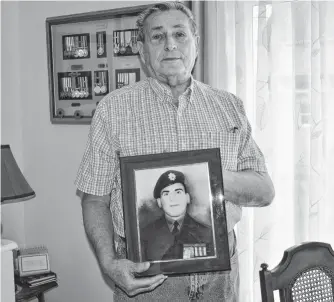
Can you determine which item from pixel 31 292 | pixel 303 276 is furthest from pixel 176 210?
pixel 31 292

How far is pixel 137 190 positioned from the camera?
1480 mm

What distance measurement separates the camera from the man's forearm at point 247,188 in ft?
5.24

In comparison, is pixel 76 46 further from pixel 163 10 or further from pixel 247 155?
pixel 247 155

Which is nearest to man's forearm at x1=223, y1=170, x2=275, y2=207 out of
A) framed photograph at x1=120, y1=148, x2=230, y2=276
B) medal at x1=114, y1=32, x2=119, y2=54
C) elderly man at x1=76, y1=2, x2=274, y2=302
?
elderly man at x1=76, y1=2, x2=274, y2=302

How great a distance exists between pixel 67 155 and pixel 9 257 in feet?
2.44

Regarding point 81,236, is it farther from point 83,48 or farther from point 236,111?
point 236,111

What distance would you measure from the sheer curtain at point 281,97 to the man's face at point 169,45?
0.68 meters

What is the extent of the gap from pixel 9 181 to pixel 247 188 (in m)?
1.38

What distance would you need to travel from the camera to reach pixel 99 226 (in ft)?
5.47

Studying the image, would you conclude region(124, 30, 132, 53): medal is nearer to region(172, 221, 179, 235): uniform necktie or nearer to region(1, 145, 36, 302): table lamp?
region(1, 145, 36, 302): table lamp

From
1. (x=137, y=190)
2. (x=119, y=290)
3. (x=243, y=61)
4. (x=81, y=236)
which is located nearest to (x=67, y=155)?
(x=81, y=236)

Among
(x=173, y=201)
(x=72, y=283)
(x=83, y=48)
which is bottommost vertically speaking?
(x=72, y=283)

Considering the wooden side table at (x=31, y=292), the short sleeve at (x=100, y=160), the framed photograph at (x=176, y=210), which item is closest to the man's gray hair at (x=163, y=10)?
the short sleeve at (x=100, y=160)

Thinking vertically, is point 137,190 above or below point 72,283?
above
